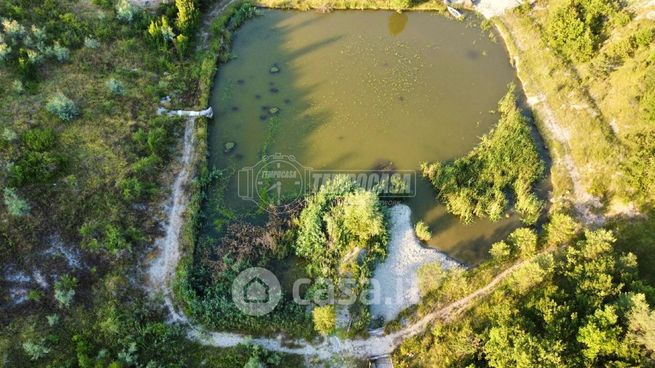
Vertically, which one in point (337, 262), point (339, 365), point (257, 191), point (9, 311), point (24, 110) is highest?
point (24, 110)

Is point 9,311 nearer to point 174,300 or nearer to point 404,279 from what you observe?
point 174,300

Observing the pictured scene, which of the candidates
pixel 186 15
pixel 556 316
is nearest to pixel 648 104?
pixel 556 316

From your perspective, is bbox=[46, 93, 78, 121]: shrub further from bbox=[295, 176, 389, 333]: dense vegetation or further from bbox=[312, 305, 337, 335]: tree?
bbox=[312, 305, 337, 335]: tree

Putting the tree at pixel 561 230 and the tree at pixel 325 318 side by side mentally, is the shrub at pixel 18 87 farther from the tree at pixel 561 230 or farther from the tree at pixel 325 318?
the tree at pixel 561 230

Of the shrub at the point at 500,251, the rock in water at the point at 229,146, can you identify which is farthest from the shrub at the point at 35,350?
the shrub at the point at 500,251

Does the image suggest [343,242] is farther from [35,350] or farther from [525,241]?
[35,350]

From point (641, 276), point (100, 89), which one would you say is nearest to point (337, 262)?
point (641, 276)
